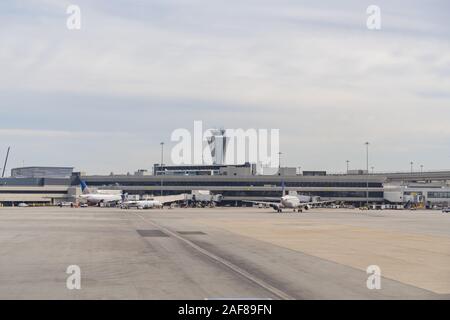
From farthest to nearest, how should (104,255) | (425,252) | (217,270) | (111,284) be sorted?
(425,252)
(104,255)
(217,270)
(111,284)

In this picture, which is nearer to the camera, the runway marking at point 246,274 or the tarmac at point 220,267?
the runway marking at point 246,274

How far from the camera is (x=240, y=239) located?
58.6 meters

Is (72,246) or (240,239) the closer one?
(72,246)

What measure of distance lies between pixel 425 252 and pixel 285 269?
15880 mm

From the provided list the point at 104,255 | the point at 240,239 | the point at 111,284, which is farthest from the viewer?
the point at 240,239

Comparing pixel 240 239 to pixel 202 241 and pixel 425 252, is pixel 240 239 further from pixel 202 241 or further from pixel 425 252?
pixel 425 252

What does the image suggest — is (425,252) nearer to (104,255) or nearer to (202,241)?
(202,241)

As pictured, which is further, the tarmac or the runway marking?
the tarmac

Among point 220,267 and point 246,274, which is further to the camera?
point 220,267

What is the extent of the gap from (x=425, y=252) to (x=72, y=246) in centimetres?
2557
